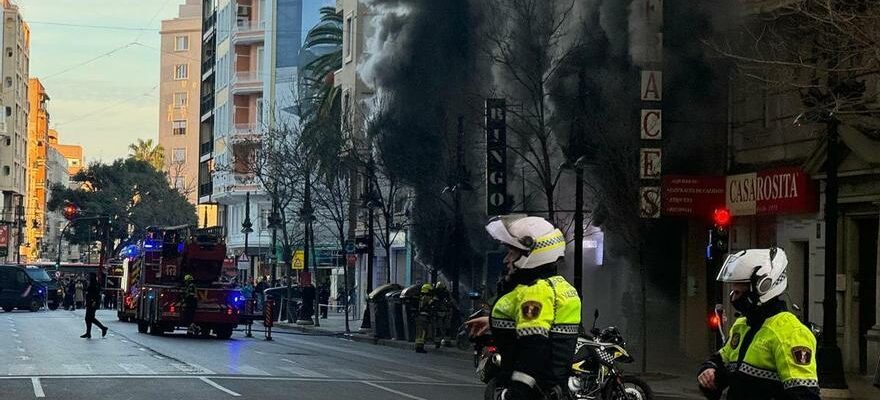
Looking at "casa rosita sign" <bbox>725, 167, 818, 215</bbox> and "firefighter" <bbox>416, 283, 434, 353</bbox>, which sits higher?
"casa rosita sign" <bbox>725, 167, 818, 215</bbox>

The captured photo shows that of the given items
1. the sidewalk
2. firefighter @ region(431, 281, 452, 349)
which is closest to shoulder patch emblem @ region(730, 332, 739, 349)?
the sidewalk

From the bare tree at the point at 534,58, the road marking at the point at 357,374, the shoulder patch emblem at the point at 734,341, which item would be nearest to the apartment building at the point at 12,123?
the bare tree at the point at 534,58

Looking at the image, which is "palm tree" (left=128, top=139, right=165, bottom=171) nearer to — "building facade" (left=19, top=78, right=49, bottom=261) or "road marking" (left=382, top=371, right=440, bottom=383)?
"building facade" (left=19, top=78, right=49, bottom=261)

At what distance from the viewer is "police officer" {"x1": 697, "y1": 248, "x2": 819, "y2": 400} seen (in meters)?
6.46

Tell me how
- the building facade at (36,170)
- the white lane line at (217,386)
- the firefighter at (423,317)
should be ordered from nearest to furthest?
the white lane line at (217,386) → the firefighter at (423,317) → the building facade at (36,170)

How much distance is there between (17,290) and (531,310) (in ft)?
197

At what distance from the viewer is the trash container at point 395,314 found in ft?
124

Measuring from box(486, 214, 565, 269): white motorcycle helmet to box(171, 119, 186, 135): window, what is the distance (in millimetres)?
147643

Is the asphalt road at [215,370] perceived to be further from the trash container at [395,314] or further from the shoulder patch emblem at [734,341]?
the shoulder patch emblem at [734,341]

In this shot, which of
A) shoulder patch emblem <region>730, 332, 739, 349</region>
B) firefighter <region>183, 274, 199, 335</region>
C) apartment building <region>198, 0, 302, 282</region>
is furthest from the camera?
apartment building <region>198, 0, 302, 282</region>

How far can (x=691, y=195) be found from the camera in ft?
95.2

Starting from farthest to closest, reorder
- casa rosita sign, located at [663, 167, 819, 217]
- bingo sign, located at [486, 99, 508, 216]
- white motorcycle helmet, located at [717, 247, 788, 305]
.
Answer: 1. bingo sign, located at [486, 99, 508, 216]
2. casa rosita sign, located at [663, 167, 819, 217]
3. white motorcycle helmet, located at [717, 247, 788, 305]

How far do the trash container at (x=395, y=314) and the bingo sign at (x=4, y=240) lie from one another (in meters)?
75.6

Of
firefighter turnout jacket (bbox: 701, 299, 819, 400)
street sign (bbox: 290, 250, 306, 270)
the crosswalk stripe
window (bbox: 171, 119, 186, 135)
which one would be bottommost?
the crosswalk stripe
